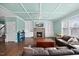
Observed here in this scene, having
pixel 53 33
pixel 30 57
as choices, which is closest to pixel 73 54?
pixel 30 57

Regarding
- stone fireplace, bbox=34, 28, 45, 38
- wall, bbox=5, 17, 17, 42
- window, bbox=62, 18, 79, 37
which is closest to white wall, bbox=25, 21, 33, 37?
stone fireplace, bbox=34, 28, 45, 38

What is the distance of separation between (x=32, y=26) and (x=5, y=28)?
70.5 inches

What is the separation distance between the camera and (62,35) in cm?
687

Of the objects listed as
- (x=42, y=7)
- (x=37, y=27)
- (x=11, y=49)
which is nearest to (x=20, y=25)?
(x=37, y=27)

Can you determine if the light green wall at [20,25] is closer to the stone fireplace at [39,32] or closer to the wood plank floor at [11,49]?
the stone fireplace at [39,32]

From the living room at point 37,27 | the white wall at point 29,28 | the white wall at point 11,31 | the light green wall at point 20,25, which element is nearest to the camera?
the living room at point 37,27

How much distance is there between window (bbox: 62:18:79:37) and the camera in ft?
20.4

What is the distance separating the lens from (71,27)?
20.0ft

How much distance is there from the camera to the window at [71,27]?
245 inches

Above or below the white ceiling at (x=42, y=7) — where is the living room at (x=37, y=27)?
below

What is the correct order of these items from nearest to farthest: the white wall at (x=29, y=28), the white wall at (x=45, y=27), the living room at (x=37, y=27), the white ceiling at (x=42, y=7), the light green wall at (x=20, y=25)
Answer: the white ceiling at (x=42, y=7)
the living room at (x=37, y=27)
the white wall at (x=45, y=27)
the white wall at (x=29, y=28)
the light green wall at (x=20, y=25)

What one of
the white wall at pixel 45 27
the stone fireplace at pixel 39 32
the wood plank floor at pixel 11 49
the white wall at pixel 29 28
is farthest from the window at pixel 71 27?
the white wall at pixel 29 28

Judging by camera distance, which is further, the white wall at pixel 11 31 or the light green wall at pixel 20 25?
the light green wall at pixel 20 25

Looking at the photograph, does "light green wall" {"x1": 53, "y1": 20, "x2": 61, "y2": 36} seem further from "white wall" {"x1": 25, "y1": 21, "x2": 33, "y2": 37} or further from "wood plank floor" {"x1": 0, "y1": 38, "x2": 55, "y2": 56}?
"white wall" {"x1": 25, "y1": 21, "x2": 33, "y2": 37}
